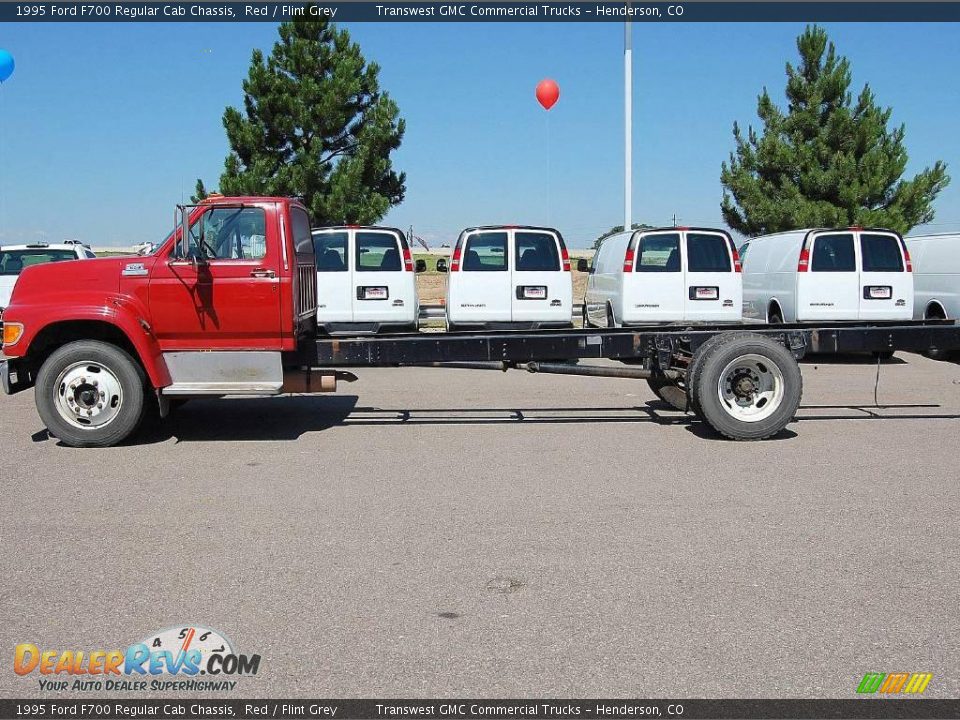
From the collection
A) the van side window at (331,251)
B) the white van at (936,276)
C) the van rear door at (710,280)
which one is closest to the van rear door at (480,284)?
the van side window at (331,251)

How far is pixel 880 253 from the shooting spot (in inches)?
593

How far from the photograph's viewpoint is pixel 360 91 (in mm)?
27516

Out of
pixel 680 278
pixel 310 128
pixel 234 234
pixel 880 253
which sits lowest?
pixel 680 278

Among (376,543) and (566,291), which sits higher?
(566,291)

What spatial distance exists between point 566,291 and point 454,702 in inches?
425

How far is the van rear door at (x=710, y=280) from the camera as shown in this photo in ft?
47.4

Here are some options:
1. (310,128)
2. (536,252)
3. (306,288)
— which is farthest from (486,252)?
(310,128)

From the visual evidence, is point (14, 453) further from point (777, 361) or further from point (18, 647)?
point (777, 361)

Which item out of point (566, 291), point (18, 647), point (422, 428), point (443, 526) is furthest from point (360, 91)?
point (18, 647)

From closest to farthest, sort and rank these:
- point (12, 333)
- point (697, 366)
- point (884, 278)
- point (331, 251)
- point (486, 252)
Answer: point (12, 333)
point (697, 366)
point (486, 252)
point (331, 251)
point (884, 278)

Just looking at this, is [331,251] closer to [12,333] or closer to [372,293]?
[372,293]

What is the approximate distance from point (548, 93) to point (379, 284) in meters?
14.6

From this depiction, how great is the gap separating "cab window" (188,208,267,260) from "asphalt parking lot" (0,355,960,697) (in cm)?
177

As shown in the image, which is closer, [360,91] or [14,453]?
[14,453]
